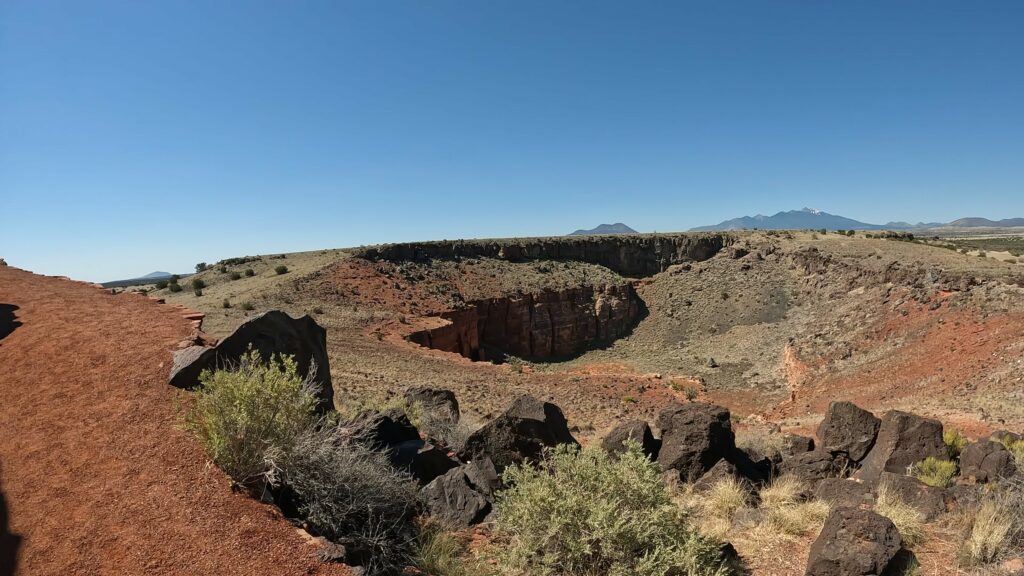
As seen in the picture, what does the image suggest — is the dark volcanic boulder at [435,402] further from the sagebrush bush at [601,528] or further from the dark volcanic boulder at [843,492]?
the dark volcanic boulder at [843,492]

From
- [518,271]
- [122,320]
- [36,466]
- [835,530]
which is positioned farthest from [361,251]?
[835,530]

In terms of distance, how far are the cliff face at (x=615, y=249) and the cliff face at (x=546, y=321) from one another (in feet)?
23.7

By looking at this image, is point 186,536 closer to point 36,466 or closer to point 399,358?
point 36,466

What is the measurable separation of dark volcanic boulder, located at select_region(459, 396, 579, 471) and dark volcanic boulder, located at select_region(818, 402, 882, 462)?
6066 mm

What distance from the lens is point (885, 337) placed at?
82.1 feet

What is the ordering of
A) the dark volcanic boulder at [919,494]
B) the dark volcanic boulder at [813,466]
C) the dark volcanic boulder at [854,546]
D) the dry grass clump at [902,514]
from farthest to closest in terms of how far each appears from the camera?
the dark volcanic boulder at [813,466]
the dark volcanic boulder at [919,494]
the dry grass clump at [902,514]
the dark volcanic boulder at [854,546]

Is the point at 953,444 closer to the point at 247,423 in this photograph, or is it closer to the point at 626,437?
the point at 626,437

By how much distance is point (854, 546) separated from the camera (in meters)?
5.29

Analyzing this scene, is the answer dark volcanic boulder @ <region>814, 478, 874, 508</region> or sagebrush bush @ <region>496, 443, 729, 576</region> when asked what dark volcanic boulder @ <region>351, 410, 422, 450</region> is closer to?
sagebrush bush @ <region>496, 443, 729, 576</region>

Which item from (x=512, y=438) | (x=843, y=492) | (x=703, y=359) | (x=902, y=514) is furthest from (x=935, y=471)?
(x=703, y=359)

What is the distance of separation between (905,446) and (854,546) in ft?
18.7

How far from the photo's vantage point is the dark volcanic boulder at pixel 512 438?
8547 millimetres

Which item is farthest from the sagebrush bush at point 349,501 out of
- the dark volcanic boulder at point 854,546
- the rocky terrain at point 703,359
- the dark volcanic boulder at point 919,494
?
the dark volcanic boulder at point 919,494

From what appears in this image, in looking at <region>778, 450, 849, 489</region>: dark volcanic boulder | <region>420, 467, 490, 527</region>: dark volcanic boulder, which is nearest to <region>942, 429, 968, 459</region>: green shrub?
<region>778, 450, 849, 489</region>: dark volcanic boulder
